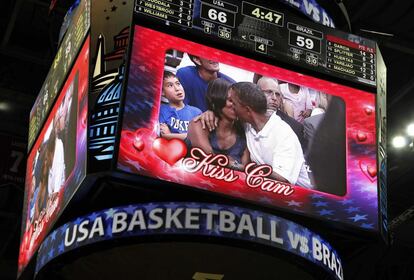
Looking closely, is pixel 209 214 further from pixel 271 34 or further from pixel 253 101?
pixel 271 34

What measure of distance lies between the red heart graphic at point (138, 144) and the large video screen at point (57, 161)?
1.32ft

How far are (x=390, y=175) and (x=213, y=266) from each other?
6.43 meters

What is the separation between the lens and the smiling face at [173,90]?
6.23 meters

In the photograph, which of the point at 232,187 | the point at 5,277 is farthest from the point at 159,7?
the point at 5,277

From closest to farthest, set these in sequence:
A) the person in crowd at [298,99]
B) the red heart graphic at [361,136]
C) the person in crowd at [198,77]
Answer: the person in crowd at [198,77] < the person in crowd at [298,99] < the red heart graphic at [361,136]

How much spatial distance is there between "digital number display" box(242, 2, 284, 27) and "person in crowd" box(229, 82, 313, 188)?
0.78 m

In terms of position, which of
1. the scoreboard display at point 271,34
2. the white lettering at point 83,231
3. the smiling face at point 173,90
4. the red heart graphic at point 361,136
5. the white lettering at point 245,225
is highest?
the scoreboard display at point 271,34

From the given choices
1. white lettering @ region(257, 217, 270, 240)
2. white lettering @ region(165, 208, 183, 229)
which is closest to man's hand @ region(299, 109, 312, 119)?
white lettering @ region(257, 217, 270, 240)

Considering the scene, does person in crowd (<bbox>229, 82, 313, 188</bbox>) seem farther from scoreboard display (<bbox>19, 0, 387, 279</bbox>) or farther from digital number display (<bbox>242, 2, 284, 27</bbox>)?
digital number display (<bbox>242, 2, 284, 27</bbox>)

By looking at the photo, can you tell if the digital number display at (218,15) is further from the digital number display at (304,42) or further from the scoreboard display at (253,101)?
the digital number display at (304,42)

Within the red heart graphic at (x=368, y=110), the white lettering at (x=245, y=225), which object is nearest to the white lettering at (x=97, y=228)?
the white lettering at (x=245, y=225)

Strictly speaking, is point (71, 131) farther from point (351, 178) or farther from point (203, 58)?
point (351, 178)

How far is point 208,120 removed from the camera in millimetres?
6312

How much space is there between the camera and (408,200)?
12852 mm
